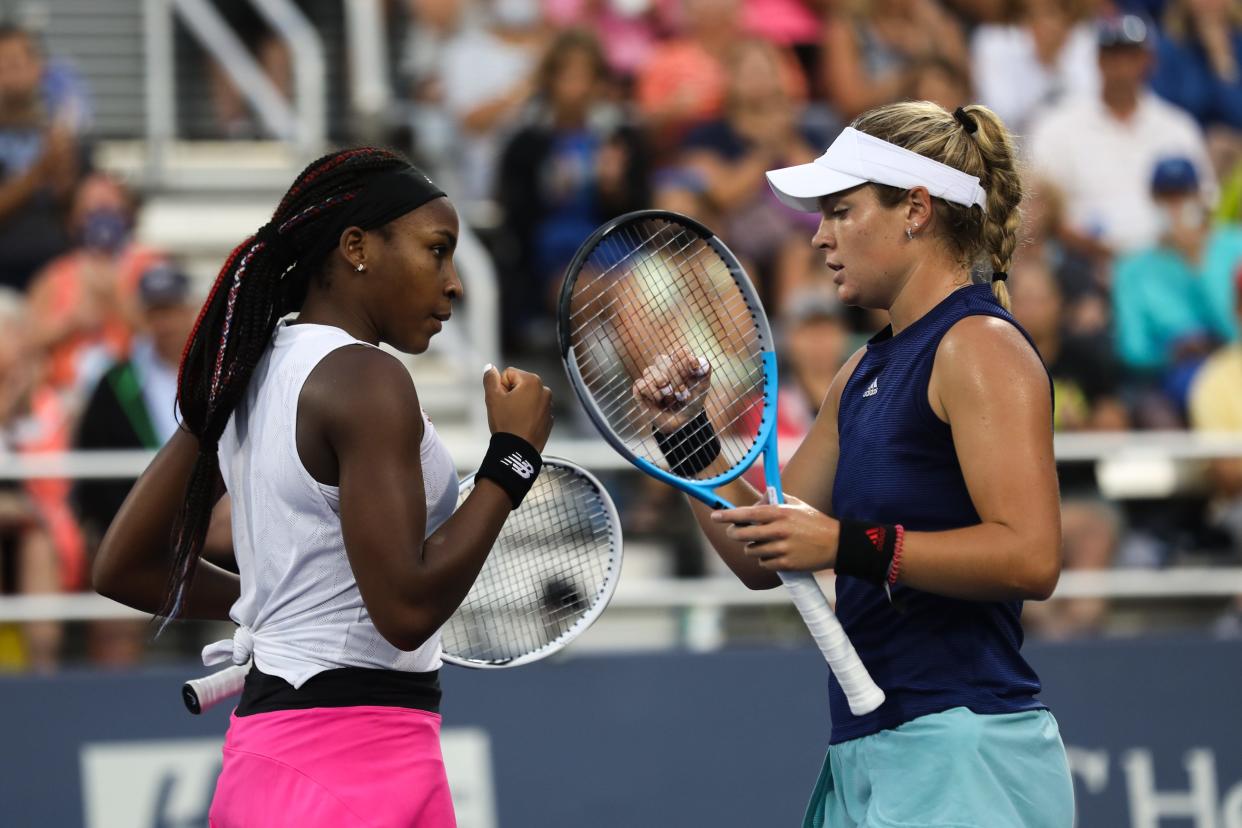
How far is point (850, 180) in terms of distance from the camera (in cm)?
301

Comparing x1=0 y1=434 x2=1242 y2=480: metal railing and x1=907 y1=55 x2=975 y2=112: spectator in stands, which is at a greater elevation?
x1=907 y1=55 x2=975 y2=112: spectator in stands

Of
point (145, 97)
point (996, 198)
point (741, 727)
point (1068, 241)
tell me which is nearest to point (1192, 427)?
point (1068, 241)

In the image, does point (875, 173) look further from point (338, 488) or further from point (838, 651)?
point (338, 488)

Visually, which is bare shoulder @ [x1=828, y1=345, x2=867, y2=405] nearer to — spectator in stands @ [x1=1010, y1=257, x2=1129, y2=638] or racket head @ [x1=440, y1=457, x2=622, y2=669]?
racket head @ [x1=440, y1=457, x2=622, y2=669]

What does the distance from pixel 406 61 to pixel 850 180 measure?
6809mm

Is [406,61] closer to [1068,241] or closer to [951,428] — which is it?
[1068,241]

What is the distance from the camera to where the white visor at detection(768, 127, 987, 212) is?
9.77ft

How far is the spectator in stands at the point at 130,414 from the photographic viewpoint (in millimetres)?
6234

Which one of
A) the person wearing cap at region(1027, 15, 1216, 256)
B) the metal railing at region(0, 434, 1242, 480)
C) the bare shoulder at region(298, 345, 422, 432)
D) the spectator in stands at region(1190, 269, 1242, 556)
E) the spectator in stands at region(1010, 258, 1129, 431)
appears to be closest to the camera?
the bare shoulder at region(298, 345, 422, 432)

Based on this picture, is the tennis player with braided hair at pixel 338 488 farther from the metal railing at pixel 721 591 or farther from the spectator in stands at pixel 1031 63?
the spectator in stands at pixel 1031 63

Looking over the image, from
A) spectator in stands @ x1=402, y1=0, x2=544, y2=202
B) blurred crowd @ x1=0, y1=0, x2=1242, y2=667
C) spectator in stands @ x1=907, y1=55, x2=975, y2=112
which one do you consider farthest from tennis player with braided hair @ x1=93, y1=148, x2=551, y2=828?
spectator in stands @ x1=907, y1=55, x2=975, y2=112

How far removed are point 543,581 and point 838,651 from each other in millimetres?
745

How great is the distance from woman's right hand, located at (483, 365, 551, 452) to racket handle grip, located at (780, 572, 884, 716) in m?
0.46

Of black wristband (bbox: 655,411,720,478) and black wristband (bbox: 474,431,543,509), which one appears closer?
black wristband (bbox: 474,431,543,509)
